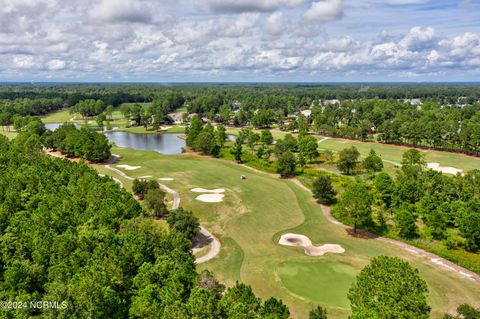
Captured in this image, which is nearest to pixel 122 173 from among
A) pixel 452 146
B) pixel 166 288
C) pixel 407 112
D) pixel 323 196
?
pixel 323 196

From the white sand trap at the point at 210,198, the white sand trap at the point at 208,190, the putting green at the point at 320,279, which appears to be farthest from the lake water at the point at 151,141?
the putting green at the point at 320,279

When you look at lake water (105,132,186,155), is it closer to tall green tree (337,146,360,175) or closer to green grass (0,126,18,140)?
green grass (0,126,18,140)

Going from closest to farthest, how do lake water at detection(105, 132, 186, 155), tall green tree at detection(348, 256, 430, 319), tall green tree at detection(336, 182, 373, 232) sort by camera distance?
tall green tree at detection(348, 256, 430, 319) → tall green tree at detection(336, 182, 373, 232) → lake water at detection(105, 132, 186, 155)

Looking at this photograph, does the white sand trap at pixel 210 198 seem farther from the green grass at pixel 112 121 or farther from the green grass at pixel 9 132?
the green grass at pixel 9 132

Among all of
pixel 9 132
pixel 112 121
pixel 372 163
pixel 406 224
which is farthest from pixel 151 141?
pixel 406 224

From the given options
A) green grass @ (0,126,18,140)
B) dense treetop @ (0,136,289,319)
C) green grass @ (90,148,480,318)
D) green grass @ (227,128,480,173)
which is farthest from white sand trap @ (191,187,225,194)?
green grass @ (0,126,18,140)

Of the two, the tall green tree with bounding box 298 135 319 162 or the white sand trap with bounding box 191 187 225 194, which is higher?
the tall green tree with bounding box 298 135 319 162

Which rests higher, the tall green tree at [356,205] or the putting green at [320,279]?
the tall green tree at [356,205]

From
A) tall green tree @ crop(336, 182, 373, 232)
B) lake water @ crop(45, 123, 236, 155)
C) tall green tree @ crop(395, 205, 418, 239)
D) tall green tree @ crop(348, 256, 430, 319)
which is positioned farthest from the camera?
lake water @ crop(45, 123, 236, 155)
